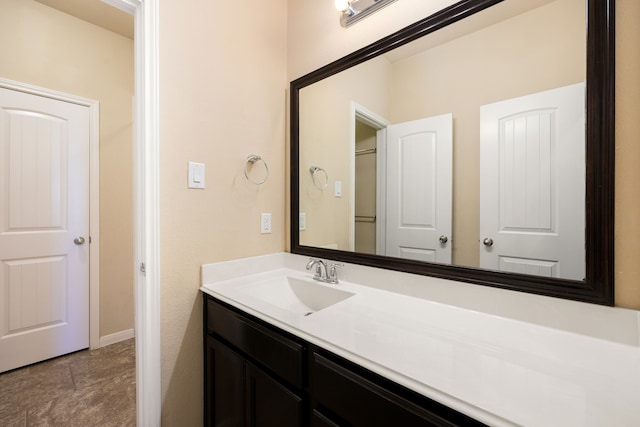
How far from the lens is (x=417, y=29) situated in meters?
1.12

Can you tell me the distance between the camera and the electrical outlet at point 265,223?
1.58 meters

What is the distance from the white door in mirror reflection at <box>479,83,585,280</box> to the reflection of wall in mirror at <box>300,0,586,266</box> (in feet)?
0.14

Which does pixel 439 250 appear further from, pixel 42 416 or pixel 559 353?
pixel 42 416

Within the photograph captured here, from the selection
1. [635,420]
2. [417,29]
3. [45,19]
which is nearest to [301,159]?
[417,29]

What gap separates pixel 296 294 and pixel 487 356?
0.91 metres

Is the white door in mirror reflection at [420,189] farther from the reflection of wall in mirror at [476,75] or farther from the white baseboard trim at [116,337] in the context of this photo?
the white baseboard trim at [116,337]

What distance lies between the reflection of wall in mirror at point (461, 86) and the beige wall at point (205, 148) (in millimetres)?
343

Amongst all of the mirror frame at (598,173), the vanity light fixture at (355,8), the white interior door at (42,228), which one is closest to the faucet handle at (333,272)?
the mirror frame at (598,173)

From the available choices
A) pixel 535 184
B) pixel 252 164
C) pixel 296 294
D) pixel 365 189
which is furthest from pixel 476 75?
pixel 296 294

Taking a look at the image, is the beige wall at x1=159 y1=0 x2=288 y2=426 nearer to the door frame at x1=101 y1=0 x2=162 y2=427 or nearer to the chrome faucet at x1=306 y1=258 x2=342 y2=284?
the door frame at x1=101 y1=0 x2=162 y2=427

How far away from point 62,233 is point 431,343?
274 centimetres

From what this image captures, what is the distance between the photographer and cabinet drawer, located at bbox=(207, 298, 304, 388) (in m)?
0.86

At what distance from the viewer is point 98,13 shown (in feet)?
6.99

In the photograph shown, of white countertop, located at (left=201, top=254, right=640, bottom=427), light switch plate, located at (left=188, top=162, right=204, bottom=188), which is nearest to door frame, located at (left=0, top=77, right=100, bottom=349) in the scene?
light switch plate, located at (left=188, top=162, right=204, bottom=188)
